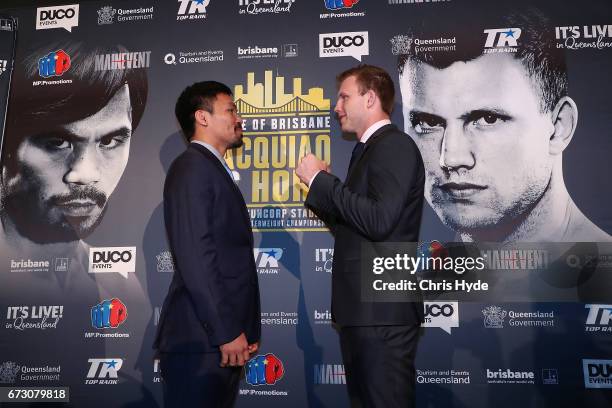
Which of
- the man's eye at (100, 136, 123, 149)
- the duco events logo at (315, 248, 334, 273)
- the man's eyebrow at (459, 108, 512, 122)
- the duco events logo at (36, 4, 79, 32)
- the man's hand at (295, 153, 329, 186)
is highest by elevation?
the duco events logo at (36, 4, 79, 32)

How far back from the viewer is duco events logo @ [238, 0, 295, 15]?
3.28 metres

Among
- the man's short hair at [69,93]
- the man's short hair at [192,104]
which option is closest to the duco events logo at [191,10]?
the man's short hair at [69,93]

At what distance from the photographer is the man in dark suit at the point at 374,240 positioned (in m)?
1.64

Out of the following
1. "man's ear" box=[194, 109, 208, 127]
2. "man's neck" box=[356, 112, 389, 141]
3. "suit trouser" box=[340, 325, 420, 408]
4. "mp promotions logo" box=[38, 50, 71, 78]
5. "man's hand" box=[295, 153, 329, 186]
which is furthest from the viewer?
"mp promotions logo" box=[38, 50, 71, 78]

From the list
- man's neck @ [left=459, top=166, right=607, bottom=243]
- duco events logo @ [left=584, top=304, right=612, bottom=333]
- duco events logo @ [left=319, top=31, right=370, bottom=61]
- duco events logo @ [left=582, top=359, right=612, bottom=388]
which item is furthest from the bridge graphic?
duco events logo @ [left=582, top=359, right=612, bottom=388]

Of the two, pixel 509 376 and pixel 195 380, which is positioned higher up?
pixel 195 380

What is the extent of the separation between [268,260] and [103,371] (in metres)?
1.25

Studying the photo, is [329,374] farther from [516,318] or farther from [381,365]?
[381,365]

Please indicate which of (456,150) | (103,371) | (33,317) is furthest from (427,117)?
(33,317)

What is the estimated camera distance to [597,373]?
Result: 281 centimetres

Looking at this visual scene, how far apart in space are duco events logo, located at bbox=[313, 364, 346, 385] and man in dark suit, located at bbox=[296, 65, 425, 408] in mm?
1225

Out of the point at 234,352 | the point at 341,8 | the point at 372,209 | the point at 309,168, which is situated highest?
the point at 341,8

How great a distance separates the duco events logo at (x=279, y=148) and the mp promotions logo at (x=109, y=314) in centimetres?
101

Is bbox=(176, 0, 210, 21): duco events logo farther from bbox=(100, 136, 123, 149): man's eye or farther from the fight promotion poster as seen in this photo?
bbox=(100, 136, 123, 149): man's eye
